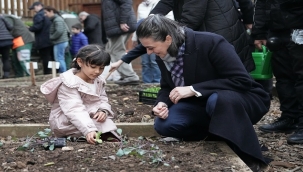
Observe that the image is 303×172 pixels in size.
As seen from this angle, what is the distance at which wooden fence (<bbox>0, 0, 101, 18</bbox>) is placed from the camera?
16.4 meters

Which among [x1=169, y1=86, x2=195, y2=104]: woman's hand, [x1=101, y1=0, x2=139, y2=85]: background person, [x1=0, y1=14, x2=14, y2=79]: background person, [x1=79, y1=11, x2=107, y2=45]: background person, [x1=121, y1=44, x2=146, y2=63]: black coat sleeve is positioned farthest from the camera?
[x1=79, y1=11, x2=107, y2=45]: background person

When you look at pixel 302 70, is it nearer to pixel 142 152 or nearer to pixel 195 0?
pixel 195 0

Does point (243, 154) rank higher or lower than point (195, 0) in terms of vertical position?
lower

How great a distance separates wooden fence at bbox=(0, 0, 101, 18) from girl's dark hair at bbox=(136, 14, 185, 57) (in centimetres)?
1255

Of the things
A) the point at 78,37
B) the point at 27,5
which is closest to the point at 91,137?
the point at 78,37

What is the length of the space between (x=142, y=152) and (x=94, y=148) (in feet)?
1.39

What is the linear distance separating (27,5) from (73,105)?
13258 mm

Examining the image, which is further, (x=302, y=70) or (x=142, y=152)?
(x=302, y=70)

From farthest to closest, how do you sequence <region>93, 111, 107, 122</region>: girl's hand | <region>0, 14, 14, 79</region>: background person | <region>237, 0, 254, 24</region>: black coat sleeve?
<region>0, 14, 14, 79</region>: background person → <region>237, 0, 254, 24</region>: black coat sleeve → <region>93, 111, 107, 122</region>: girl's hand

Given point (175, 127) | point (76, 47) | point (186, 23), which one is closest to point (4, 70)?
point (76, 47)

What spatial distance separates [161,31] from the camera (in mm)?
4184

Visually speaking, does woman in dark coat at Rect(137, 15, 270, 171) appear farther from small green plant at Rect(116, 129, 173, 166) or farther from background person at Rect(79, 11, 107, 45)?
background person at Rect(79, 11, 107, 45)

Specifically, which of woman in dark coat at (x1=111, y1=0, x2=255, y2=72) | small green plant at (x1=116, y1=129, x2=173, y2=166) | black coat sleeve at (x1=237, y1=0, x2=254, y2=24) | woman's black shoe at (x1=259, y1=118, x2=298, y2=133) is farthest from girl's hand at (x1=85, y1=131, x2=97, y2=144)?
black coat sleeve at (x1=237, y1=0, x2=254, y2=24)

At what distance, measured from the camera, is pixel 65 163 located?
12.5ft
